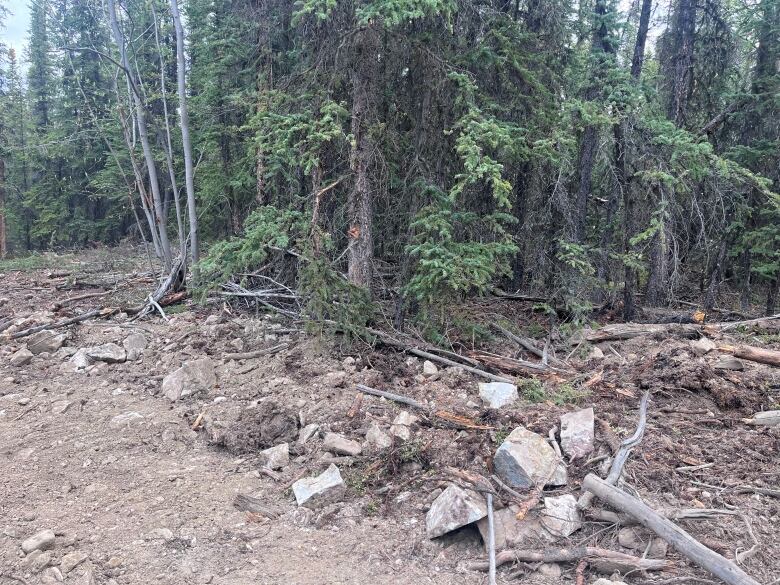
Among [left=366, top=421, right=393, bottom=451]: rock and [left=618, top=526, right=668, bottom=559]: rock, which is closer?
[left=618, top=526, right=668, bottom=559]: rock

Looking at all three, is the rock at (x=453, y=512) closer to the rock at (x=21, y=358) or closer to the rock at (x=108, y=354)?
the rock at (x=108, y=354)

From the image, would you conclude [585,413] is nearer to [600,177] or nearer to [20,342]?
[600,177]

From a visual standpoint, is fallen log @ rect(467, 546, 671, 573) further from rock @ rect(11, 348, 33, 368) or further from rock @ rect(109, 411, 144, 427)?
rock @ rect(11, 348, 33, 368)

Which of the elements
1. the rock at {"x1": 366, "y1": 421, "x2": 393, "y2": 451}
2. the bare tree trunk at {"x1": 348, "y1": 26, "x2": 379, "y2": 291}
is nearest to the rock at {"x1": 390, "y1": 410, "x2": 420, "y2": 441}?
the rock at {"x1": 366, "y1": 421, "x2": 393, "y2": 451}

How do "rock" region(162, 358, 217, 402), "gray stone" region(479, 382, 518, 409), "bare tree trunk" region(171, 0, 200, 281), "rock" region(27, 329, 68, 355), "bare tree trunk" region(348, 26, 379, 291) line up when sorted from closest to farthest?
"gray stone" region(479, 382, 518, 409)
"rock" region(162, 358, 217, 402)
"bare tree trunk" region(348, 26, 379, 291)
"rock" region(27, 329, 68, 355)
"bare tree trunk" region(171, 0, 200, 281)

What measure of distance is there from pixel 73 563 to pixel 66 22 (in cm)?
2694

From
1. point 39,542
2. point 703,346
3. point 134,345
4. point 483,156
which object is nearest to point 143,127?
A: point 134,345

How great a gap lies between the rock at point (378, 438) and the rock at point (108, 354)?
4.52 m

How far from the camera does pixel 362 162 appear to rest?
7727 mm

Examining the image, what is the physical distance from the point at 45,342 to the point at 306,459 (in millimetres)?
5601

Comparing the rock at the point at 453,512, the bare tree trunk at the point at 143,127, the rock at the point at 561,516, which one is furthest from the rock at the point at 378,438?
the bare tree trunk at the point at 143,127

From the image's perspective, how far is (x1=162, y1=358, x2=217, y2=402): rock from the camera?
671cm

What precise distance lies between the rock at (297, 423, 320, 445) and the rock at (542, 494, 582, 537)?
8.07 ft

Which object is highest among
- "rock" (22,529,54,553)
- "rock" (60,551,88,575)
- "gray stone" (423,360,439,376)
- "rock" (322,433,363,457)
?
"gray stone" (423,360,439,376)
